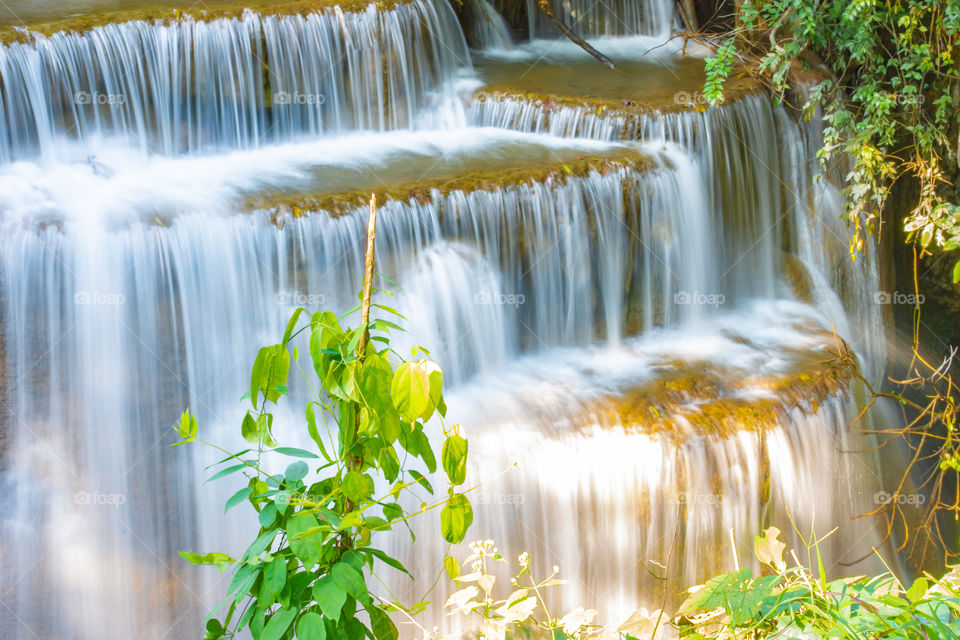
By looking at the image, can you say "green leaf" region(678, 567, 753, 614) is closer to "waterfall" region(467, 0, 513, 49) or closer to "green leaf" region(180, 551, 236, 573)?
"green leaf" region(180, 551, 236, 573)

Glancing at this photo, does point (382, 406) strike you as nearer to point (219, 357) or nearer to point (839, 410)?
point (219, 357)

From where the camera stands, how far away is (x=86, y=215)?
16.0ft

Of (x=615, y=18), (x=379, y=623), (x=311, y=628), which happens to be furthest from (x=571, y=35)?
(x=311, y=628)

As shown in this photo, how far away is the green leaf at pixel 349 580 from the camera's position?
1.17 m

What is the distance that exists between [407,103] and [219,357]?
2663 mm
